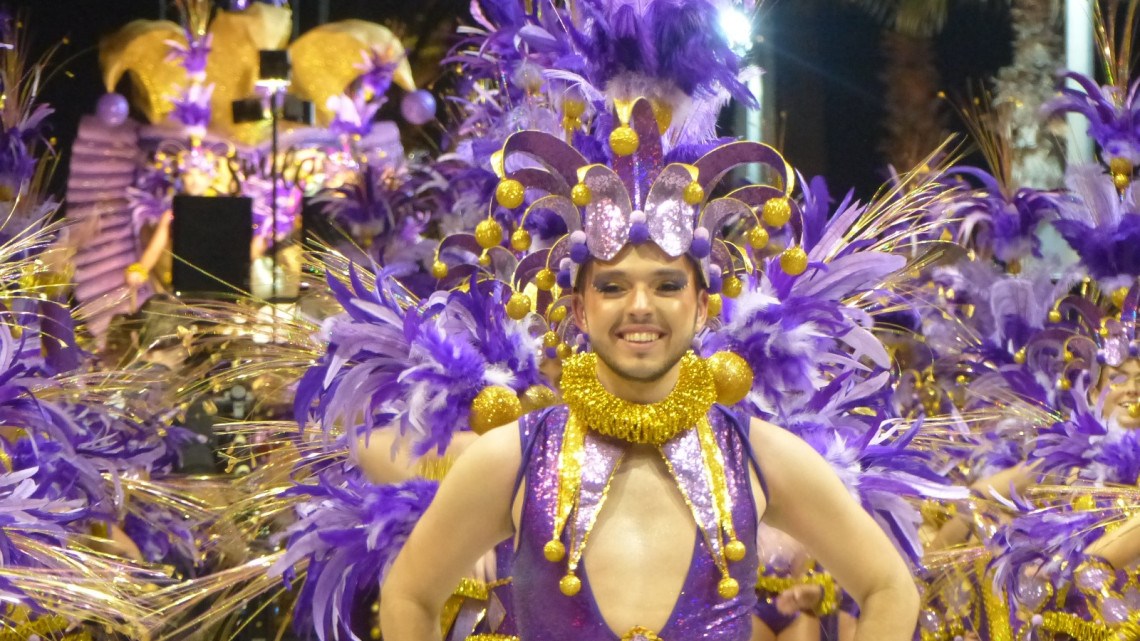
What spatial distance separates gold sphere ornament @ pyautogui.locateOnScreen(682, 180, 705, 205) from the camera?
2.50 meters

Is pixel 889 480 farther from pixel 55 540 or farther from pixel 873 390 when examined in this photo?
pixel 55 540

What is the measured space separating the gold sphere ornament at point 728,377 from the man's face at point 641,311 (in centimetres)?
19

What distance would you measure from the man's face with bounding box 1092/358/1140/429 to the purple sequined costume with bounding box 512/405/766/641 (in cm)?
207

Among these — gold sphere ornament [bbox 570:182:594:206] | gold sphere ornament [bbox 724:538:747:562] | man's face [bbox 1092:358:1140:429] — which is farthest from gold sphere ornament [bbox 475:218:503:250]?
man's face [bbox 1092:358:1140:429]

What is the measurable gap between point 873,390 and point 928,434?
0.35 metres

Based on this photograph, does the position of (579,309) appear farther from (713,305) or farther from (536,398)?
(536,398)

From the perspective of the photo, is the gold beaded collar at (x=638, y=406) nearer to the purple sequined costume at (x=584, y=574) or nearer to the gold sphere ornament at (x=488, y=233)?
the purple sequined costume at (x=584, y=574)

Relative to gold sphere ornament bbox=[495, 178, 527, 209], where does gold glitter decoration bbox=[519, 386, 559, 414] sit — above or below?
below

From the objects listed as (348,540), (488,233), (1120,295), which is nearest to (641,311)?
(488,233)

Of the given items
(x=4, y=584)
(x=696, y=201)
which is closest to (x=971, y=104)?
Answer: (x=696, y=201)

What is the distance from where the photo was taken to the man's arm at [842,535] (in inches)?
96.9

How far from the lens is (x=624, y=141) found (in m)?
2.55

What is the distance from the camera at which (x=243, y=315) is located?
362cm

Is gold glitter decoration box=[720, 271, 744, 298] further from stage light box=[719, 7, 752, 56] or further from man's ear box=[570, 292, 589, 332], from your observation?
stage light box=[719, 7, 752, 56]
